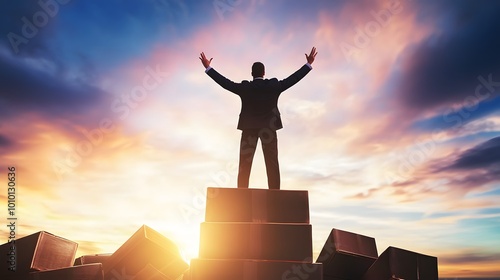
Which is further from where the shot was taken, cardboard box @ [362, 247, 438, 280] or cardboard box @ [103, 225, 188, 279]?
cardboard box @ [362, 247, 438, 280]

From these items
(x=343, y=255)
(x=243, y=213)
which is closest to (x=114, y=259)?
(x=243, y=213)

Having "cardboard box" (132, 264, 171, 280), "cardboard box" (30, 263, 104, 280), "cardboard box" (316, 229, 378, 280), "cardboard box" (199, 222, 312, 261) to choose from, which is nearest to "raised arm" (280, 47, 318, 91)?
"cardboard box" (199, 222, 312, 261)

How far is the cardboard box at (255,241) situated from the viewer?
449 cm

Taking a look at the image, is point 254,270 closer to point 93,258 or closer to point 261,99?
point 261,99

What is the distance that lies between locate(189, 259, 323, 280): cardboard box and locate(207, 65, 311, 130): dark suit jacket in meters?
1.58

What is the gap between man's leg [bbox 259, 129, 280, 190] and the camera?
5.17 metres

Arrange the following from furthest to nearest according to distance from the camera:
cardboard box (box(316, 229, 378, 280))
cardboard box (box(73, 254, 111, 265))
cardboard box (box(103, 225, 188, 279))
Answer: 1. cardboard box (box(73, 254, 111, 265))
2. cardboard box (box(316, 229, 378, 280))
3. cardboard box (box(103, 225, 188, 279))

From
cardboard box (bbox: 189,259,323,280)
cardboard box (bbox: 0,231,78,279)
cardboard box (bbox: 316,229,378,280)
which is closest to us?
cardboard box (bbox: 189,259,323,280)

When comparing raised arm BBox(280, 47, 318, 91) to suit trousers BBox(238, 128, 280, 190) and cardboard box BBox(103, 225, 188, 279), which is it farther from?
cardboard box BBox(103, 225, 188, 279)

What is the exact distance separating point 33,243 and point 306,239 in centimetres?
333

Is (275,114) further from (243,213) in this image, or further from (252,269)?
(252,269)

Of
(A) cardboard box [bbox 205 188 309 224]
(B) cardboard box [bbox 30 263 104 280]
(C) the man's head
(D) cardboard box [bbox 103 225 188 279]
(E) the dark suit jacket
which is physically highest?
(C) the man's head

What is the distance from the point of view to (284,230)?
14.9 ft

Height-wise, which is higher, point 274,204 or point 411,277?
point 274,204
